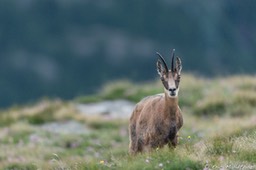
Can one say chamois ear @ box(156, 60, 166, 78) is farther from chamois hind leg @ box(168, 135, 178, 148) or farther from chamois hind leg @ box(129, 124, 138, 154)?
chamois hind leg @ box(129, 124, 138, 154)

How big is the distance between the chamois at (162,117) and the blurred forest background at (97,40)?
4358 inches

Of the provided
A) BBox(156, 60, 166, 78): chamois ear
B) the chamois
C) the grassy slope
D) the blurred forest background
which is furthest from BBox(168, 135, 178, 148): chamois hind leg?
the blurred forest background

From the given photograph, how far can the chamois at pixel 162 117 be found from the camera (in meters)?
11.8

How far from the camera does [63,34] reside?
16712 centimetres

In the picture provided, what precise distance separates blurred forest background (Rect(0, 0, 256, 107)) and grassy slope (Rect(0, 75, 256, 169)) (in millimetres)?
97467

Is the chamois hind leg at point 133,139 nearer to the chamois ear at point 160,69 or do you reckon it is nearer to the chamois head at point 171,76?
the chamois head at point 171,76

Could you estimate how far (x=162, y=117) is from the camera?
12141 millimetres

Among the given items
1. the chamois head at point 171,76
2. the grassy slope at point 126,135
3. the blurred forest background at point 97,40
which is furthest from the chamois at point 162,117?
the blurred forest background at point 97,40

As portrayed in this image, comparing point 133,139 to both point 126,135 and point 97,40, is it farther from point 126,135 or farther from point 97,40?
point 97,40

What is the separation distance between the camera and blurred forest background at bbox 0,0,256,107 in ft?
456

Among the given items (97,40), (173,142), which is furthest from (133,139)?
(97,40)

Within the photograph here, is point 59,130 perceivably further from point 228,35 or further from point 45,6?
point 45,6

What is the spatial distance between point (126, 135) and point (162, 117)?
9171 millimetres

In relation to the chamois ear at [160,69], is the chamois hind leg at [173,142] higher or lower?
lower
